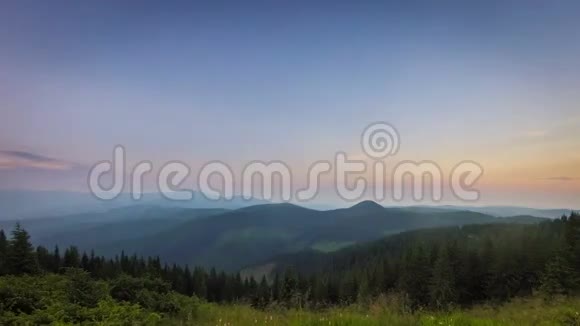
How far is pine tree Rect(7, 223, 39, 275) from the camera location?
11.6 metres

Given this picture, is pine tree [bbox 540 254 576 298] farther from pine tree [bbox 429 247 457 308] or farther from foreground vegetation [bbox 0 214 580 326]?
pine tree [bbox 429 247 457 308]

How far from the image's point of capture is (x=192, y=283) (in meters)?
70.4

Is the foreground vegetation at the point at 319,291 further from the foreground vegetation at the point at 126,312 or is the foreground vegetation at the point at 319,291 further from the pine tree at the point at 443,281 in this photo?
the pine tree at the point at 443,281

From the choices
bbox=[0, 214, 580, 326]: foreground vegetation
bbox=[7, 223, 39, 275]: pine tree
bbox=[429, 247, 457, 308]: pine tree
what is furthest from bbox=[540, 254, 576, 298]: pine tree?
bbox=[7, 223, 39, 275]: pine tree

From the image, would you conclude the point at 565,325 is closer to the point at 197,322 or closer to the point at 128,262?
the point at 197,322

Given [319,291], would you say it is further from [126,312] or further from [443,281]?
[126,312]

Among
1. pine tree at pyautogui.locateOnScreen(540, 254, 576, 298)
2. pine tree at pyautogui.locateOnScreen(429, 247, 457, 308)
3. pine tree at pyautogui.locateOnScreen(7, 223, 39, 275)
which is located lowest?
pine tree at pyautogui.locateOnScreen(429, 247, 457, 308)

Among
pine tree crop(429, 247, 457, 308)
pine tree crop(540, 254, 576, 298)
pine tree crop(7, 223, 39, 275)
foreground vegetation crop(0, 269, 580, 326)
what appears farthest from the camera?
pine tree crop(429, 247, 457, 308)

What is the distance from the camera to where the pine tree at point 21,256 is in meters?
11.6

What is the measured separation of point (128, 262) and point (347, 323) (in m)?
60.0

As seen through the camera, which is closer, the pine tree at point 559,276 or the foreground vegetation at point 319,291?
the foreground vegetation at point 319,291

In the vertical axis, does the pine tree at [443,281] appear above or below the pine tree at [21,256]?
below

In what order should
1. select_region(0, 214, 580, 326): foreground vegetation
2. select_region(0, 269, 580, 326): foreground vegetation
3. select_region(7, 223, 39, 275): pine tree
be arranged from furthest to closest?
select_region(7, 223, 39, 275): pine tree → select_region(0, 214, 580, 326): foreground vegetation → select_region(0, 269, 580, 326): foreground vegetation

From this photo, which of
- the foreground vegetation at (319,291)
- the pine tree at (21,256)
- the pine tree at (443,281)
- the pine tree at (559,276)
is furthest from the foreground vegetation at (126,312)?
the pine tree at (443,281)
